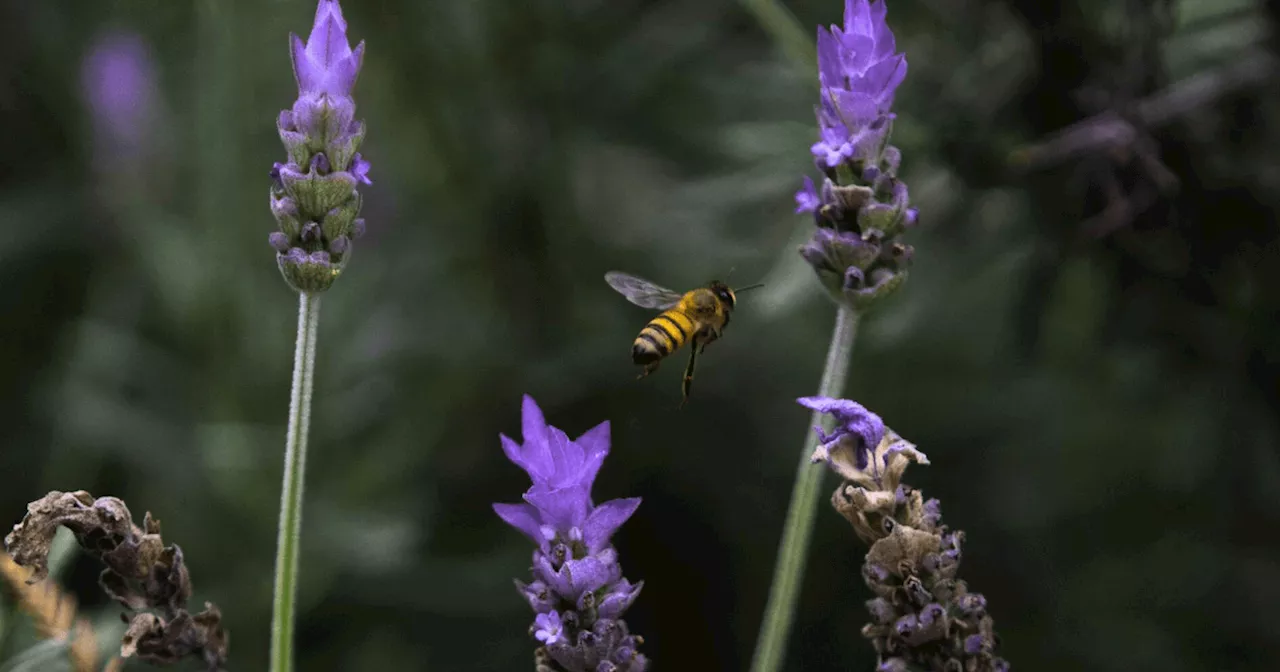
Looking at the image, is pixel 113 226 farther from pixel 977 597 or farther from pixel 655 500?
pixel 977 597

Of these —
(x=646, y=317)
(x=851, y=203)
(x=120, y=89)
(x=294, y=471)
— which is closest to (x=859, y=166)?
(x=851, y=203)

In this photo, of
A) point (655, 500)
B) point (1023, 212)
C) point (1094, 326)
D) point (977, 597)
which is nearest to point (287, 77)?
point (655, 500)

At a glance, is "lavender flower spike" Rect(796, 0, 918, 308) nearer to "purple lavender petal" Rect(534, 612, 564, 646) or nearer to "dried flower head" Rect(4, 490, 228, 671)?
"purple lavender petal" Rect(534, 612, 564, 646)

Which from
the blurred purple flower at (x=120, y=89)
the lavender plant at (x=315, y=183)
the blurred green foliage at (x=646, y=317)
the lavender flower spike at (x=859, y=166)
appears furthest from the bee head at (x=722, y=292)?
the blurred purple flower at (x=120, y=89)

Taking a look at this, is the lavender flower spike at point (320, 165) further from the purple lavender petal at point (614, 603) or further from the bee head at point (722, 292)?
the bee head at point (722, 292)

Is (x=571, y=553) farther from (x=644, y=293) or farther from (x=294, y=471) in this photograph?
(x=644, y=293)

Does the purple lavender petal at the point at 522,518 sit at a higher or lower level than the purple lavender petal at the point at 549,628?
higher
